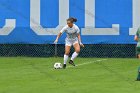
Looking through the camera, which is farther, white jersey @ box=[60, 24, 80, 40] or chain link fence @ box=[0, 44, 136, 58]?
chain link fence @ box=[0, 44, 136, 58]

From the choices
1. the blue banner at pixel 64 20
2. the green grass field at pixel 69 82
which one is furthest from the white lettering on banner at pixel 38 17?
the green grass field at pixel 69 82

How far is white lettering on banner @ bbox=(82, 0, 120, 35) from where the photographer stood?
2648cm

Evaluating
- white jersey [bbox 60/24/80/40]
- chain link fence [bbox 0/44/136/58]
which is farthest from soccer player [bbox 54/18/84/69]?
chain link fence [bbox 0/44/136/58]

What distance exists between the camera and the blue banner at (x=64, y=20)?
26509 mm

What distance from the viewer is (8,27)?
2684 centimetres

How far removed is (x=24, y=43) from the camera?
88.4ft

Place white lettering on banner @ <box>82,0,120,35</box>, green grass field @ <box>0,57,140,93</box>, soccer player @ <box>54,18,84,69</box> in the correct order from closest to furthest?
green grass field @ <box>0,57,140,93</box> → soccer player @ <box>54,18,84,69</box> → white lettering on banner @ <box>82,0,120,35</box>

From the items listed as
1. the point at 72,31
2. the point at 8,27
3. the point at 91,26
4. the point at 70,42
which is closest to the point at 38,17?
the point at 8,27

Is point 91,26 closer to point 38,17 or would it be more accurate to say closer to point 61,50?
point 61,50

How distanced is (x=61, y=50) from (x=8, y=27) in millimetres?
2864

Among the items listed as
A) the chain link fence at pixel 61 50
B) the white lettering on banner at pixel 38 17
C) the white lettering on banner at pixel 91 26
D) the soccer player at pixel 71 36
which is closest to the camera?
the soccer player at pixel 71 36

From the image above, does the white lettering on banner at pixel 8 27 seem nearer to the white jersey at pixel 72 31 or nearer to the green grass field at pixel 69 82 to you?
the white jersey at pixel 72 31

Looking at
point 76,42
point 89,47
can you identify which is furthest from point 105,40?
point 76,42

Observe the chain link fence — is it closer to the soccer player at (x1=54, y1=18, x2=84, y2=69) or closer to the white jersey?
the soccer player at (x1=54, y1=18, x2=84, y2=69)
